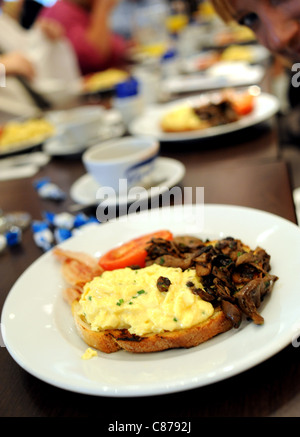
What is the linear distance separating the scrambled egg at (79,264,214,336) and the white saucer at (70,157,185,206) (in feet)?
1.83

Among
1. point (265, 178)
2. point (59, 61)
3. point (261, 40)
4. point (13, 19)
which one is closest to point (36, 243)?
point (265, 178)

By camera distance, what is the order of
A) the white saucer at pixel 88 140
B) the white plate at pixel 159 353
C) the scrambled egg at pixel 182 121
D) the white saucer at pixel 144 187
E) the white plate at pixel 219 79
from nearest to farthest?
the white plate at pixel 159 353, the white saucer at pixel 144 187, the scrambled egg at pixel 182 121, the white saucer at pixel 88 140, the white plate at pixel 219 79

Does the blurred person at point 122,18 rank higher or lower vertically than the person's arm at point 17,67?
lower

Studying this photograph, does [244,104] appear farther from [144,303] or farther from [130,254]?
[144,303]

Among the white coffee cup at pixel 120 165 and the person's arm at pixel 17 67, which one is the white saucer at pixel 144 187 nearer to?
the white coffee cup at pixel 120 165

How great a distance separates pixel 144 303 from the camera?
0.81 meters

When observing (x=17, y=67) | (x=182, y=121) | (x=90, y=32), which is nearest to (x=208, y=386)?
(x=182, y=121)

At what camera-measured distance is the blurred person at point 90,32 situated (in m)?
5.75

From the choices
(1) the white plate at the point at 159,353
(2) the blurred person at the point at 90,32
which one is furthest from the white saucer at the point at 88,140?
(2) the blurred person at the point at 90,32

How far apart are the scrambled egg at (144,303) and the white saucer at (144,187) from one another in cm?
56

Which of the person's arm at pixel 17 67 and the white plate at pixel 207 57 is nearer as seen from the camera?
the person's arm at pixel 17 67

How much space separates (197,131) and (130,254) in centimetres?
113

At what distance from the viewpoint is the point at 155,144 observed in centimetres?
159

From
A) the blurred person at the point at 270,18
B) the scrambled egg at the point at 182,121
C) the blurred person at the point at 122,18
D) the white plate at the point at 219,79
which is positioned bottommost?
the blurred person at the point at 122,18
